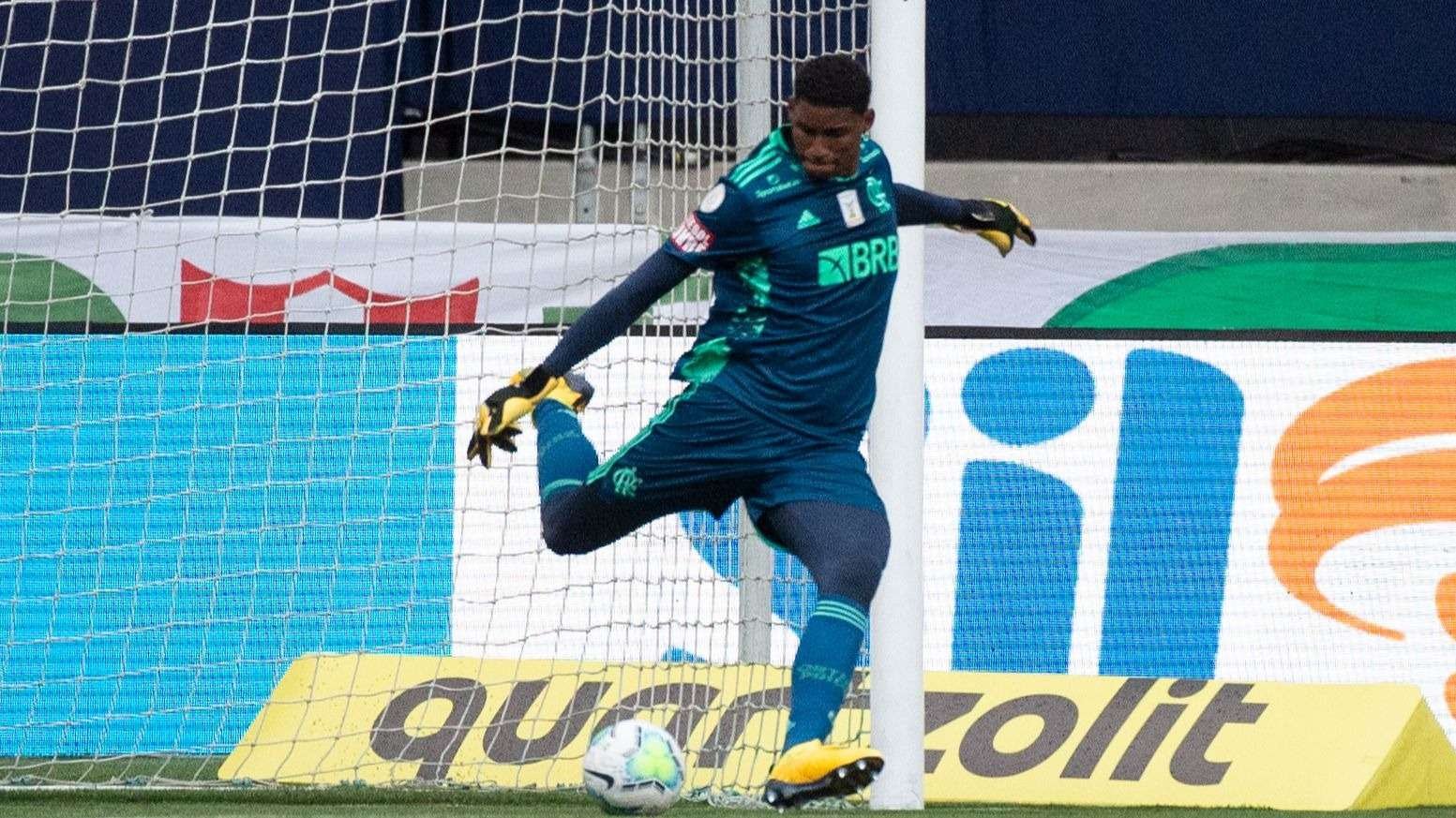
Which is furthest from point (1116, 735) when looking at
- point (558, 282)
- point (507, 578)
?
point (558, 282)

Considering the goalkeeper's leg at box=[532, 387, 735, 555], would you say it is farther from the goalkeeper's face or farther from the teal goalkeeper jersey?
the goalkeeper's face

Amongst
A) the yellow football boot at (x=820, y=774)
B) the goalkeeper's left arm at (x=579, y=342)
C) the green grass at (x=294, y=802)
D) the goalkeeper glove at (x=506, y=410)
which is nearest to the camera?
the yellow football boot at (x=820, y=774)

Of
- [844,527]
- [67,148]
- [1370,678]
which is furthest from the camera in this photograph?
[67,148]

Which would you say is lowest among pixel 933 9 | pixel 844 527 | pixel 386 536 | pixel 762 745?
pixel 762 745

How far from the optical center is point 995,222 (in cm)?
525

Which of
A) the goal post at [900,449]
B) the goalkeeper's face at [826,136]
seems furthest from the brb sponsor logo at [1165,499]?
the goalkeeper's face at [826,136]

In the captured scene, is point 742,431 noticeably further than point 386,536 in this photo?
No

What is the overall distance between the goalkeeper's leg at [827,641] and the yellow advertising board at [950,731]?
6.15ft

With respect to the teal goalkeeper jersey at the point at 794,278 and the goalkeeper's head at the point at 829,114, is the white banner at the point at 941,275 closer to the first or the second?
the teal goalkeeper jersey at the point at 794,278

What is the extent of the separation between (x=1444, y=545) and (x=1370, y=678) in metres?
0.58

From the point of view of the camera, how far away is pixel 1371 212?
1003cm

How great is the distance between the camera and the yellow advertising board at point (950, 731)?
242 inches

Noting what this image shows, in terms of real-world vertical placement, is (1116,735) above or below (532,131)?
below

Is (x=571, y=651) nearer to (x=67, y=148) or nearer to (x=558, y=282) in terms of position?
(x=558, y=282)
